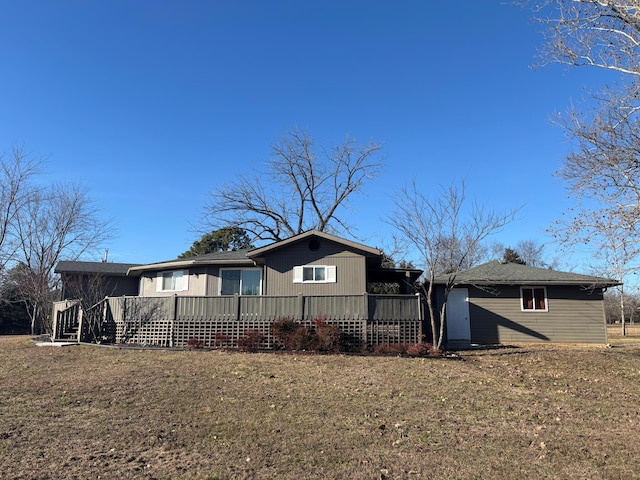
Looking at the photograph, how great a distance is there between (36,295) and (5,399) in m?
22.2

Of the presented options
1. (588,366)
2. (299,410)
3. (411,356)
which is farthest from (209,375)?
(588,366)

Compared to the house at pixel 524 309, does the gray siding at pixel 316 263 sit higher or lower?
higher

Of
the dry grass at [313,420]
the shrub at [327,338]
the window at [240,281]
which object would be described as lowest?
the dry grass at [313,420]

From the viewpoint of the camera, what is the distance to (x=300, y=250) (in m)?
17.6

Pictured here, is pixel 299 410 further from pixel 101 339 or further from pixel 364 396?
pixel 101 339

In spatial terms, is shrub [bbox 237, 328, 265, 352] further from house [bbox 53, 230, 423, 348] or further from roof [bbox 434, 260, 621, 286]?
roof [bbox 434, 260, 621, 286]

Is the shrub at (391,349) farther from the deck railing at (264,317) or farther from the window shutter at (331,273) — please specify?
the window shutter at (331,273)

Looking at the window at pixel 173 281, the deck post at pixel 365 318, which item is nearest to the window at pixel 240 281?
the window at pixel 173 281

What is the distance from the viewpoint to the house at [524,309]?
18.9m

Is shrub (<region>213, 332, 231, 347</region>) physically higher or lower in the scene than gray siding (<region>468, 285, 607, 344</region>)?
lower

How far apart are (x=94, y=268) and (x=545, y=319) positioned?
2380cm

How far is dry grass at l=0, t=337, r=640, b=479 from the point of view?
4871mm

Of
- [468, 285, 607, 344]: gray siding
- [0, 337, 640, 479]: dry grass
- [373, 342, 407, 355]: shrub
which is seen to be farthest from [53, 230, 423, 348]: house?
[468, 285, 607, 344]: gray siding

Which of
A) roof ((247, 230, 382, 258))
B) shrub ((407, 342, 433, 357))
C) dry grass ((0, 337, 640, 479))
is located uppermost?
roof ((247, 230, 382, 258))
